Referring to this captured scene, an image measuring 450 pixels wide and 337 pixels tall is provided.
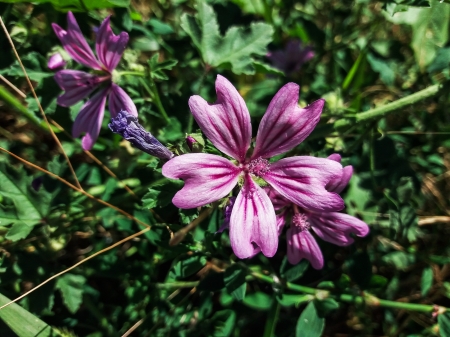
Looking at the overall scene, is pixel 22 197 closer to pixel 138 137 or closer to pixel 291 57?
pixel 138 137

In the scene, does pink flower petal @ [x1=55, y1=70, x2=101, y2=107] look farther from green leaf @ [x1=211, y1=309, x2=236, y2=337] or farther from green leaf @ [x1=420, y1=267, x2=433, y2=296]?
green leaf @ [x1=420, y1=267, x2=433, y2=296]

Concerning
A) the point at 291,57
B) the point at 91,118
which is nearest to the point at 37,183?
the point at 91,118

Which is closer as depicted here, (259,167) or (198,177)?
(198,177)

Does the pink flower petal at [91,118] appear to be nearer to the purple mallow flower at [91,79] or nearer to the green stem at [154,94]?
the purple mallow flower at [91,79]

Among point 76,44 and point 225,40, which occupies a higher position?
point 76,44

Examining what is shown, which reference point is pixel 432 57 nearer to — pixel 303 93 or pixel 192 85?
pixel 303 93

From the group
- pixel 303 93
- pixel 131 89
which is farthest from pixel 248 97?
pixel 131 89
